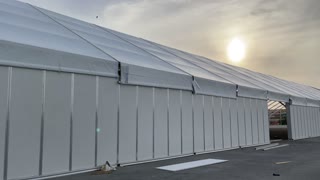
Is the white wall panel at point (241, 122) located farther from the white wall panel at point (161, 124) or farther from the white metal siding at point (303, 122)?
the white metal siding at point (303, 122)

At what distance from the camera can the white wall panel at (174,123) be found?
1417cm

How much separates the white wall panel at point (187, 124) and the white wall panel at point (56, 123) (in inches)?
232

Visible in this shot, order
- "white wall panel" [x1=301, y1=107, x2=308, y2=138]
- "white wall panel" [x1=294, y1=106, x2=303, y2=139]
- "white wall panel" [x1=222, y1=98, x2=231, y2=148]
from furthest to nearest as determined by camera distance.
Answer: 1. "white wall panel" [x1=301, y1=107, x2=308, y2=138]
2. "white wall panel" [x1=294, y1=106, x2=303, y2=139]
3. "white wall panel" [x1=222, y1=98, x2=231, y2=148]

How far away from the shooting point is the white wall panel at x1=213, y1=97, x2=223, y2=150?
55.6ft

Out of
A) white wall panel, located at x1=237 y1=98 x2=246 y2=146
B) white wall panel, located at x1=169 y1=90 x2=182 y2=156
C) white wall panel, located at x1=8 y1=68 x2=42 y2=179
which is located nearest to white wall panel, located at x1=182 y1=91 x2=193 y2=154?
white wall panel, located at x1=169 y1=90 x2=182 y2=156

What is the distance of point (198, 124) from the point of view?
15.7 m

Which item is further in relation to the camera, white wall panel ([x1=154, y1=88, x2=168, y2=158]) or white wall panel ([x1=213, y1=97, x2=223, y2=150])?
white wall panel ([x1=213, y1=97, x2=223, y2=150])

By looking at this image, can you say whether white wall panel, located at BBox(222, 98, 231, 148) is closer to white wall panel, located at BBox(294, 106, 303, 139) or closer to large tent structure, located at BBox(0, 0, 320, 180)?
large tent structure, located at BBox(0, 0, 320, 180)

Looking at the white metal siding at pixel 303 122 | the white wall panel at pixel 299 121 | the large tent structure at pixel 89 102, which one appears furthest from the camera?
the white wall panel at pixel 299 121

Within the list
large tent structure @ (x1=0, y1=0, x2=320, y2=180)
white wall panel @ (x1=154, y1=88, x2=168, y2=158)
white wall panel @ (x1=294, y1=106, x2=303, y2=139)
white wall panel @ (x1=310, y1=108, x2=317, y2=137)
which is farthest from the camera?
white wall panel @ (x1=310, y1=108, x2=317, y2=137)

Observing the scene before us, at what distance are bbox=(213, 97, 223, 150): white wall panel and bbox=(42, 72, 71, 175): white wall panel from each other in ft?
28.1

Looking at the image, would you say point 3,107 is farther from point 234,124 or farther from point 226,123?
point 234,124

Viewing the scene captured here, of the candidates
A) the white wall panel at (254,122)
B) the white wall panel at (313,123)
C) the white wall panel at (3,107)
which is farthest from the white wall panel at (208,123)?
the white wall panel at (313,123)

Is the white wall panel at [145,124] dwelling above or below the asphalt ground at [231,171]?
above
